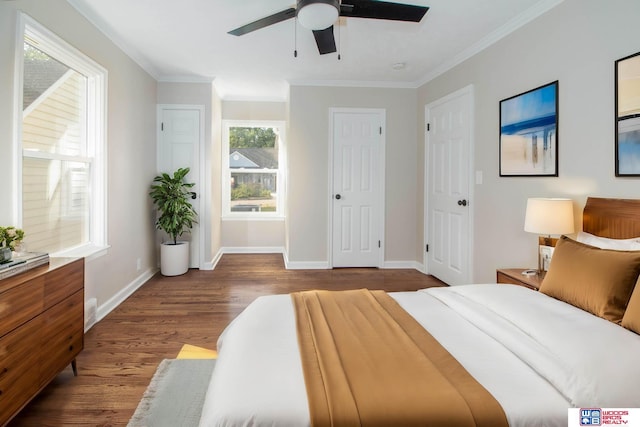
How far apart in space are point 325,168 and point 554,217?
3.05 m

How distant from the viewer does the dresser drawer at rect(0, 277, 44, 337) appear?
1560mm

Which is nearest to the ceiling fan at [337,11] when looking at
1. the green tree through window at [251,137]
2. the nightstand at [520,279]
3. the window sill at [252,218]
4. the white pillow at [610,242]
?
the white pillow at [610,242]

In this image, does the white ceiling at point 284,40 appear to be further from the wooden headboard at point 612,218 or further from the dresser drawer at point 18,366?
the dresser drawer at point 18,366

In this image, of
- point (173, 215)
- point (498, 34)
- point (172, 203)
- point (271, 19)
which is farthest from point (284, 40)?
point (173, 215)

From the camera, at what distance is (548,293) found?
1.87 meters

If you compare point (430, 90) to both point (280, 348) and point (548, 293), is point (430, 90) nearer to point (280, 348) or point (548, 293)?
point (548, 293)

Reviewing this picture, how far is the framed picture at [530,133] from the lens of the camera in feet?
Answer: 8.92

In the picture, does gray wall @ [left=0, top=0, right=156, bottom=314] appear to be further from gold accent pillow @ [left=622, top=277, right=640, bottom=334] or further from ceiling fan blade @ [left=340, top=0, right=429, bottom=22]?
gold accent pillow @ [left=622, top=277, right=640, bottom=334]

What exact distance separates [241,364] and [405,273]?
3.87 m

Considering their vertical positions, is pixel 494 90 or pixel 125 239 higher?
pixel 494 90

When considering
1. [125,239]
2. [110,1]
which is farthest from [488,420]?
[125,239]

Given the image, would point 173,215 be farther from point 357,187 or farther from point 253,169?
point 357,187

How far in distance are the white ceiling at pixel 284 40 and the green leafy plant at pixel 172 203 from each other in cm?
131

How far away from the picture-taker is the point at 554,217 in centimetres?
241
